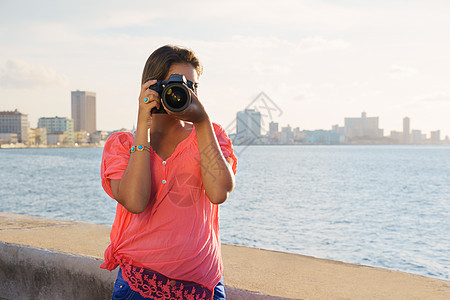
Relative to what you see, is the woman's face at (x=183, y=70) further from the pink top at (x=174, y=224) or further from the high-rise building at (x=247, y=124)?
the high-rise building at (x=247, y=124)

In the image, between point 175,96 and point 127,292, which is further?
point 127,292

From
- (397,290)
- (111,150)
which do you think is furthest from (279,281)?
(111,150)

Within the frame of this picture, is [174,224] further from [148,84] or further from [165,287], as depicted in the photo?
[148,84]

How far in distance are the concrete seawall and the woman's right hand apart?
4.79ft

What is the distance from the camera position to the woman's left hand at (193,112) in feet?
5.06

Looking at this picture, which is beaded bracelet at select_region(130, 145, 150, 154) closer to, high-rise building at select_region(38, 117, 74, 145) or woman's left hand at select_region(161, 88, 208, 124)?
woman's left hand at select_region(161, 88, 208, 124)

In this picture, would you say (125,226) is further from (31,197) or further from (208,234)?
(31,197)

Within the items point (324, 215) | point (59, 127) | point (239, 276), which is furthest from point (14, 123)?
point (239, 276)

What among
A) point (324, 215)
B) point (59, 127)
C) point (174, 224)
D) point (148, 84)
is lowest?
point (324, 215)

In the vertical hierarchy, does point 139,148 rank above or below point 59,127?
below

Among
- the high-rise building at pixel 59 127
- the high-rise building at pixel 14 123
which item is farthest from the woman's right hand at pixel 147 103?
the high-rise building at pixel 59 127

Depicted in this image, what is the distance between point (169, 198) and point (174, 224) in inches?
3.6

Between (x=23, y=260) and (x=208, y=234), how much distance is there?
235 cm

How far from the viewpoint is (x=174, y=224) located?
5.27ft
